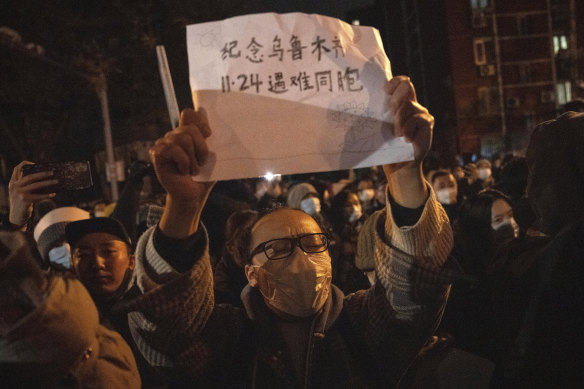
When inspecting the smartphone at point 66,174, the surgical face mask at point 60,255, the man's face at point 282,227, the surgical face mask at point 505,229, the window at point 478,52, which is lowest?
the surgical face mask at point 505,229

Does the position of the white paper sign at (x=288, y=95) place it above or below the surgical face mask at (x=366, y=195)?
above

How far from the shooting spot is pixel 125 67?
61.2ft

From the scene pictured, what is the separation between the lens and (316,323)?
2246 millimetres

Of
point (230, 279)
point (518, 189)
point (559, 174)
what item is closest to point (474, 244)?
point (518, 189)

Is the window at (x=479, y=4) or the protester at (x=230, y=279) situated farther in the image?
the window at (x=479, y=4)

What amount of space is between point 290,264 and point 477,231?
235 cm

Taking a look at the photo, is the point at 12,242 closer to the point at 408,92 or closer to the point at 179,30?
the point at 408,92

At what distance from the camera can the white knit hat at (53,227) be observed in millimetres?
3889

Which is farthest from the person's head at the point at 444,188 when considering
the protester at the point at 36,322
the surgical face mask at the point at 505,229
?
the protester at the point at 36,322

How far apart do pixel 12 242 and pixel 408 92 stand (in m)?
1.35

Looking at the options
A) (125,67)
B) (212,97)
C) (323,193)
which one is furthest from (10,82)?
(212,97)

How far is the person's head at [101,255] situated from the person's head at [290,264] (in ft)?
2.87

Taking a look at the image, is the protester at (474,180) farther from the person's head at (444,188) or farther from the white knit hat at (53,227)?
the white knit hat at (53,227)

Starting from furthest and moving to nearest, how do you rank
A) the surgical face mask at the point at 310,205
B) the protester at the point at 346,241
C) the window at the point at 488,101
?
the window at the point at 488,101, the surgical face mask at the point at 310,205, the protester at the point at 346,241
